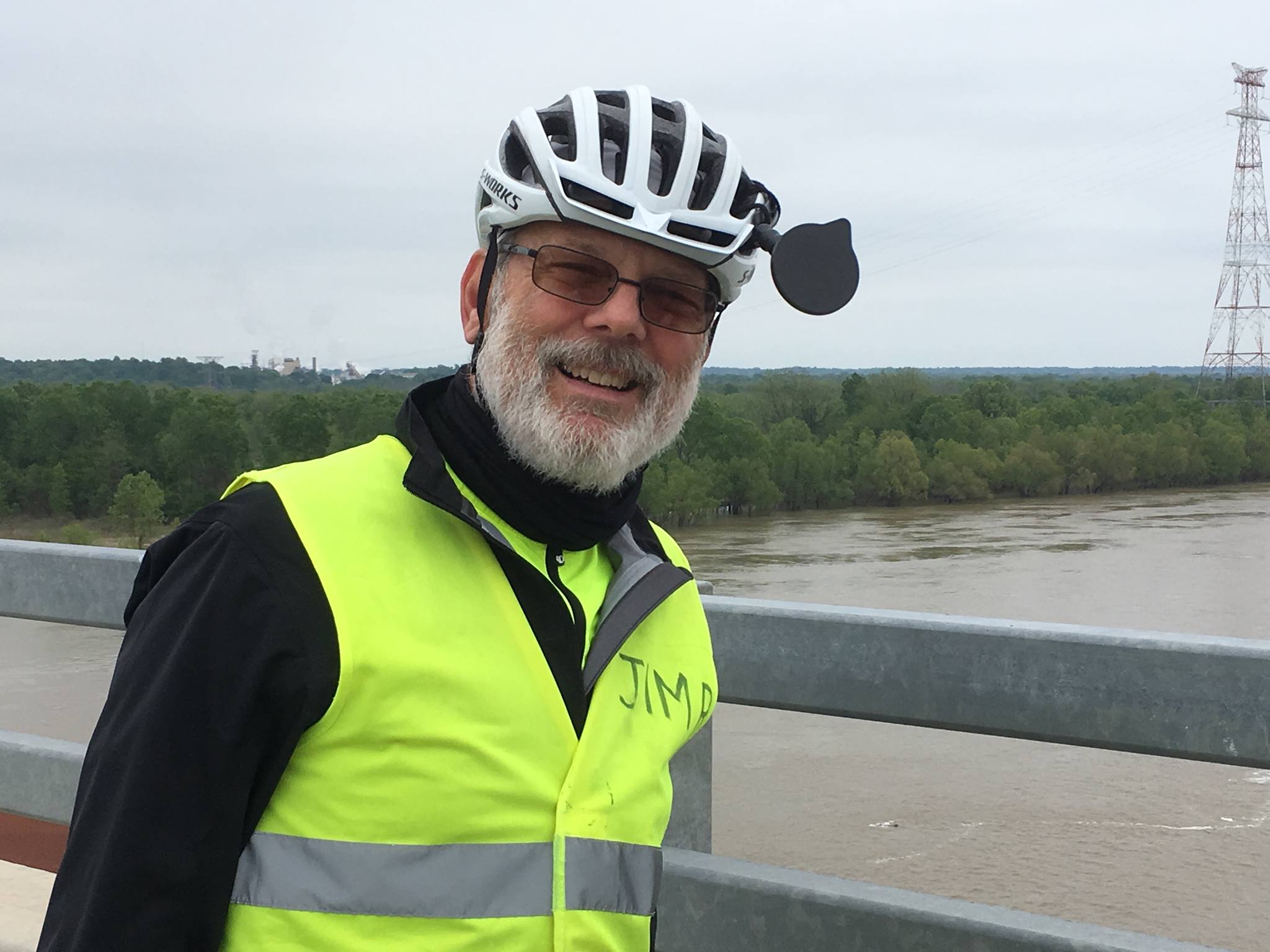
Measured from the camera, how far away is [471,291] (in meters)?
1.63

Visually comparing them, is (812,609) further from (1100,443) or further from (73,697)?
(1100,443)

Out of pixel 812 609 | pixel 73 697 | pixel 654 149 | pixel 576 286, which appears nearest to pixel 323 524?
pixel 576 286

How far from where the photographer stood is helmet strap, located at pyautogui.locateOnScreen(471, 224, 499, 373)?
1.53m

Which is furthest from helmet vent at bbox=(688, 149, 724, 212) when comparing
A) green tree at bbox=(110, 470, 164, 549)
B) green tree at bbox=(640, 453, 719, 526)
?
green tree at bbox=(640, 453, 719, 526)

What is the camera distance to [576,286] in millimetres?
1465

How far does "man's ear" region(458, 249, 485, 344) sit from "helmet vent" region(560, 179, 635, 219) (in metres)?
0.20

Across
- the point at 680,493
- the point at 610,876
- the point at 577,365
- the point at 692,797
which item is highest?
the point at 577,365

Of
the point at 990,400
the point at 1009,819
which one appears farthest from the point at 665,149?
the point at 990,400

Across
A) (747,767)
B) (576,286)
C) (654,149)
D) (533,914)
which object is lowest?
(747,767)

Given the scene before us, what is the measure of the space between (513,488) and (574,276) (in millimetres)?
259

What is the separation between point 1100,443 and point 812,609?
1401 inches

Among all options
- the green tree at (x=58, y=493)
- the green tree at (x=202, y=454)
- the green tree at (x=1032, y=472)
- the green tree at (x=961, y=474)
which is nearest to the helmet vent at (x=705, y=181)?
the green tree at (x=202, y=454)

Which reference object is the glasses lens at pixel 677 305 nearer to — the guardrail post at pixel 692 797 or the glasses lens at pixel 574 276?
the glasses lens at pixel 574 276

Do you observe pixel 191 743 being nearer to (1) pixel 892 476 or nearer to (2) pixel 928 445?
(1) pixel 892 476
